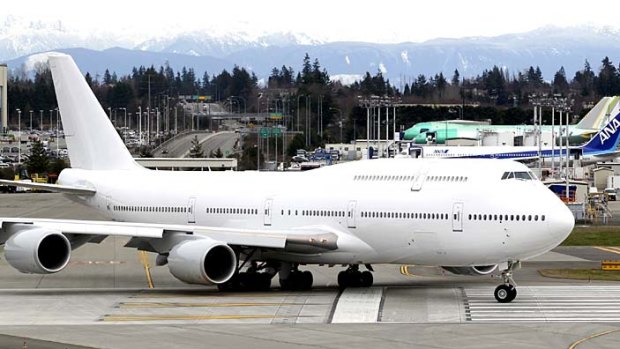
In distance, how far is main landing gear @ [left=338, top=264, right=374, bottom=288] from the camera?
39.3 metres

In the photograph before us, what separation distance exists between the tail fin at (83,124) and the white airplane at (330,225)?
9.47 feet

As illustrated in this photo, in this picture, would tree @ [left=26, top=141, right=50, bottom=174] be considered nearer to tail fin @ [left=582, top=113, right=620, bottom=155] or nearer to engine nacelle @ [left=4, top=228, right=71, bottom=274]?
tail fin @ [left=582, top=113, right=620, bottom=155]

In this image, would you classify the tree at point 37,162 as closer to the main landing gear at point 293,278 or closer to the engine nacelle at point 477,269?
the main landing gear at point 293,278

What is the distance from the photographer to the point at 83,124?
147 ft

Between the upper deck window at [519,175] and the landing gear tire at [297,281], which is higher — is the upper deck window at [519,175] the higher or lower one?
the higher one

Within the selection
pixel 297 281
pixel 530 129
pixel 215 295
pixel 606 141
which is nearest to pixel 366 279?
pixel 297 281

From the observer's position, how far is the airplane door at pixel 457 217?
114 feet

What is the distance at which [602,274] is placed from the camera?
144 ft

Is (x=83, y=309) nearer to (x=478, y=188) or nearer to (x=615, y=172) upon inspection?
(x=478, y=188)

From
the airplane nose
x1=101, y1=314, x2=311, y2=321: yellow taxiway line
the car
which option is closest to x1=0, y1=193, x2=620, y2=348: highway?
x1=101, y1=314, x2=311, y2=321: yellow taxiway line

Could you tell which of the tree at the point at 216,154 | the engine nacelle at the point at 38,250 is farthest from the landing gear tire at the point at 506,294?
the tree at the point at 216,154

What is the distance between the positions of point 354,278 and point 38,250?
9.93m

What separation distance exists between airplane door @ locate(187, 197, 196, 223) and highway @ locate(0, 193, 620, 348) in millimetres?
2341

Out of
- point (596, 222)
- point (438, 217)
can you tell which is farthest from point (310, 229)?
point (596, 222)
